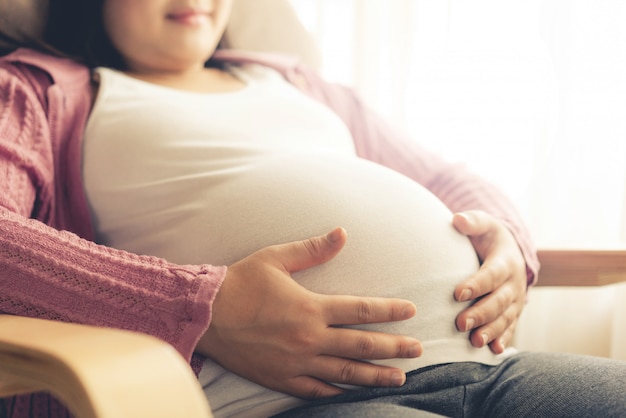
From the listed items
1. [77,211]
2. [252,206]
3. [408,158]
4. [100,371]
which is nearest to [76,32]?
[77,211]

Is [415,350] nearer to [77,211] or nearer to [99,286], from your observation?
[99,286]

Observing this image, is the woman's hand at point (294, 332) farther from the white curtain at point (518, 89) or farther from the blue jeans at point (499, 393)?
the white curtain at point (518, 89)

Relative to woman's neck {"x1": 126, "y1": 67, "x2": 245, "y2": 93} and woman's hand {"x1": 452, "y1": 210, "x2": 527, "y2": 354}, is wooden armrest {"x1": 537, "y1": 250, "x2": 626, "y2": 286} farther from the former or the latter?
woman's neck {"x1": 126, "y1": 67, "x2": 245, "y2": 93}

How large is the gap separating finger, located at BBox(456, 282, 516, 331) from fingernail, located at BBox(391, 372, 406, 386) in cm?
11

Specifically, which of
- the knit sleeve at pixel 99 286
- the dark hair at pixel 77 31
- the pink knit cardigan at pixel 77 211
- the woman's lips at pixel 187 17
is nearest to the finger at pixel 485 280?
the pink knit cardigan at pixel 77 211

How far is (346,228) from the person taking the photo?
2.58ft

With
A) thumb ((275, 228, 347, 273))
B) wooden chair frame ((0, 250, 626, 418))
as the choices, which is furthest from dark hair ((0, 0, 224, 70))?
wooden chair frame ((0, 250, 626, 418))

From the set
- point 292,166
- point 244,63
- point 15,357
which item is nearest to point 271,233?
→ point 292,166

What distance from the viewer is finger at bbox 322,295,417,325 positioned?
27.3 inches

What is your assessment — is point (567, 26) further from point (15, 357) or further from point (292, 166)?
point (15, 357)

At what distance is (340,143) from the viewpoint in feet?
3.59

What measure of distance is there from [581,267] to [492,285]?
23 cm

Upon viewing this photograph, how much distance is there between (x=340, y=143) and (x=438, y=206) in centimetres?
26

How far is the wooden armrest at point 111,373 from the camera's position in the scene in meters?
0.39
